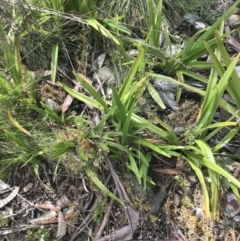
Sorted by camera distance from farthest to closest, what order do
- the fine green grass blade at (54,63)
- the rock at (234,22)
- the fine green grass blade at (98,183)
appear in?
the rock at (234,22) < the fine green grass blade at (54,63) < the fine green grass blade at (98,183)

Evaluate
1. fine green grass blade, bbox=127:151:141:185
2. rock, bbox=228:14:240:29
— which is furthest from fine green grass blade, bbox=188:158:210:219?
rock, bbox=228:14:240:29

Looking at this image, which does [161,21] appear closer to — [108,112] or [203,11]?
[203,11]

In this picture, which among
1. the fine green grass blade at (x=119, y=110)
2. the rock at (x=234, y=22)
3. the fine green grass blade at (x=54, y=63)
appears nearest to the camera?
the fine green grass blade at (x=119, y=110)

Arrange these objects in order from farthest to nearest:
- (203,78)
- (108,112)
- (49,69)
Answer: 1. (49,69)
2. (203,78)
3. (108,112)

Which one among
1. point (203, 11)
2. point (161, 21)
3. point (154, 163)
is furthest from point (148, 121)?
point (203, 11)

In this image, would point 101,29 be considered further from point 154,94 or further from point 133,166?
point 133,166

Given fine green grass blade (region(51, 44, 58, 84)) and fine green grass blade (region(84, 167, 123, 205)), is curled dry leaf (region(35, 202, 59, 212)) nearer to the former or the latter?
fine green grass blade (region(84, 167, 123, 205))

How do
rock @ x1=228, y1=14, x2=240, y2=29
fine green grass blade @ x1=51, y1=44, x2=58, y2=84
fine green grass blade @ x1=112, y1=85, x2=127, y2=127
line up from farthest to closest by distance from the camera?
rock @ x1=228, y1=14, x2=240, y2=29 → fine green grass blade @ x1=51, y1=44, x2=58, y2=84 → fine green grass blade @ x1=112, y1=85, x2=127, y2=127

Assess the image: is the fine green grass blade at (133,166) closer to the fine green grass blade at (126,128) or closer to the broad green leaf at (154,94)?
the fine green grass blade at (126,128)

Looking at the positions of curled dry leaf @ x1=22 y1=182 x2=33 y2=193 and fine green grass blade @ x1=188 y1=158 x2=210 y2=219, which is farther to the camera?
curled dry leaf @ x1=22 y1=182 x2=33 y2=193

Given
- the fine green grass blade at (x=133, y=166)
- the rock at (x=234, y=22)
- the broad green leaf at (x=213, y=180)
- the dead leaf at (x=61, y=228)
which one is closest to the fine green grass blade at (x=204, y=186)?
the broad green leaf at (x=213, y=180)

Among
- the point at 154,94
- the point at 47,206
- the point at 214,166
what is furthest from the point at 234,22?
the point at 47,206
